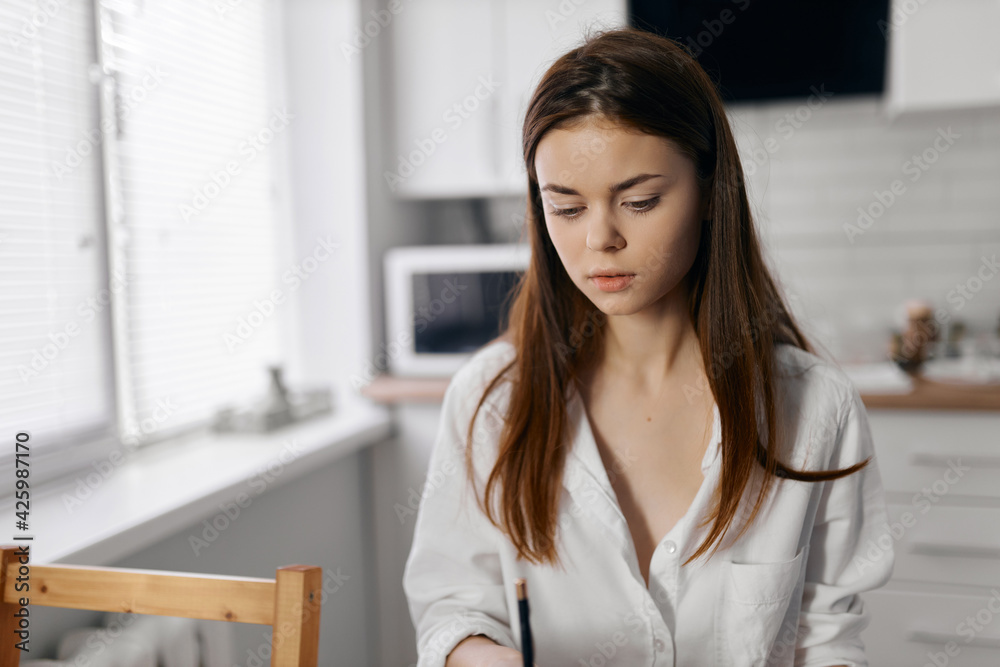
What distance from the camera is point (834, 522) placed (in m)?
0.95

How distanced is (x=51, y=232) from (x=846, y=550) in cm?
142

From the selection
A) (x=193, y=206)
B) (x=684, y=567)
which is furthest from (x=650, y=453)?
(x=193, y=206)

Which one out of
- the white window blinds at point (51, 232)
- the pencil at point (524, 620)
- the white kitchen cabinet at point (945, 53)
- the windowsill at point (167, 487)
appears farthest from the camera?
Result: the white kitchen cabinet at point (945, 53)

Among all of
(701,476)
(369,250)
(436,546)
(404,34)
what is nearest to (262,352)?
(369,250)

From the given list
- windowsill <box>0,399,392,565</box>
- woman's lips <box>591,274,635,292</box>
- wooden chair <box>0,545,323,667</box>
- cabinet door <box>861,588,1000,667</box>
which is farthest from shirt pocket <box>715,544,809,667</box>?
cabinet door <box>861,588,1000,667</box>

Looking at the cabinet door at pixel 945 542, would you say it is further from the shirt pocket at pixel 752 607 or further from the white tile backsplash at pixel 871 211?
the shirt pocket at pixel 752 607

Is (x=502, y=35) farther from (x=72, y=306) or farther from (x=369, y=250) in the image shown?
(x=72, y=306)

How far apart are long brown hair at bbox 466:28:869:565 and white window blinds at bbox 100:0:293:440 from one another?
1.01 meters

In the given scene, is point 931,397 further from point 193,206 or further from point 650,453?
point 193,206

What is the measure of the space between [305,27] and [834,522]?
1.95 m

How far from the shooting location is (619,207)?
0.80m

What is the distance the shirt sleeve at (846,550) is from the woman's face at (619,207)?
0.34 metres

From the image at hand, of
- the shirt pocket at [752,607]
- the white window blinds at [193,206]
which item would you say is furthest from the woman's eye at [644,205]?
the white window blinds at [193,206]

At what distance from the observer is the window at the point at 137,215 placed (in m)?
1.38
